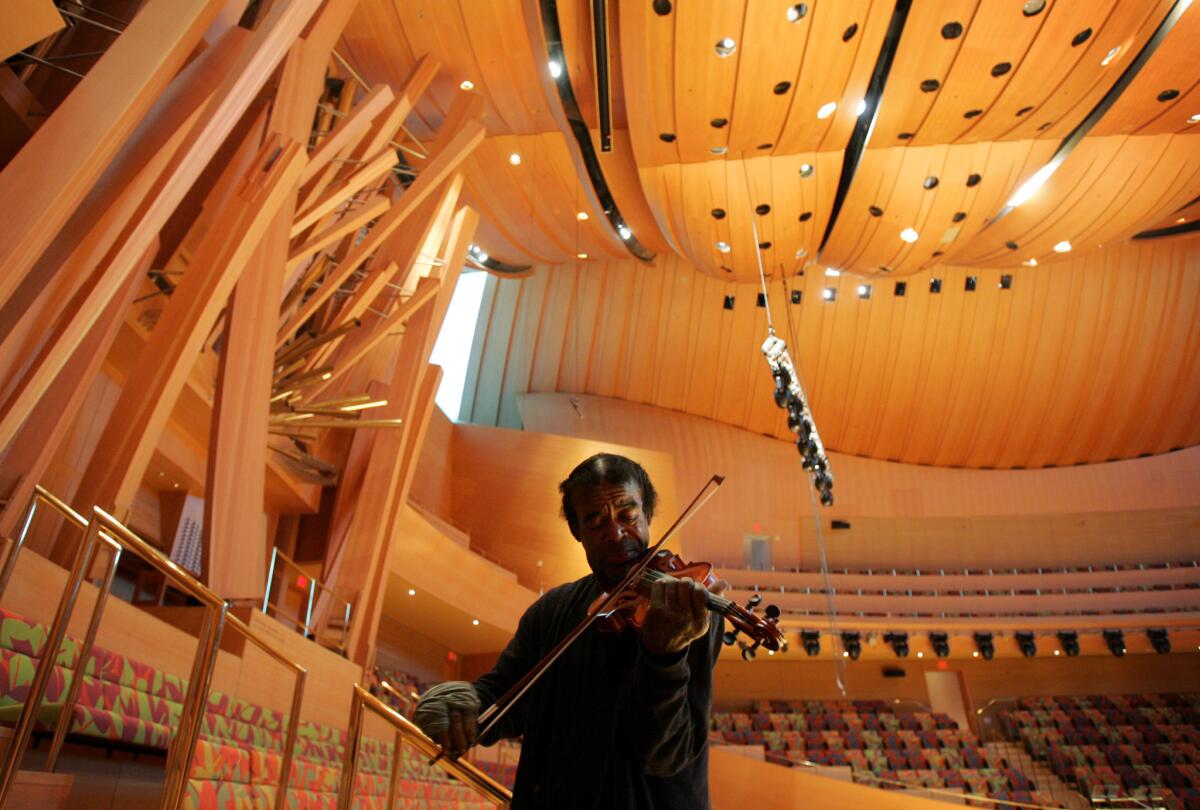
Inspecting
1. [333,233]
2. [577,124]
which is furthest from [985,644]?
[333,233]

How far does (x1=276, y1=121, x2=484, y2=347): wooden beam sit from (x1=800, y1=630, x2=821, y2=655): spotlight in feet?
40.6

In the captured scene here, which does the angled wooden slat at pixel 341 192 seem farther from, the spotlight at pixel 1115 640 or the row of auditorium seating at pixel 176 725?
the spotlight at pixel 1115 640

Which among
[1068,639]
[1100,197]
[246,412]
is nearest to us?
[246,412]

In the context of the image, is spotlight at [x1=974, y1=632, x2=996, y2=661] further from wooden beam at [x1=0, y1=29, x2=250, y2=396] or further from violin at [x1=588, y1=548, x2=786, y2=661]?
violin at [x1=588, y1=548, x2=786, y2=661]

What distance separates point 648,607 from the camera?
1471 mm

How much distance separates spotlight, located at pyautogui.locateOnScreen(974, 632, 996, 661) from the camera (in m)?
17.8

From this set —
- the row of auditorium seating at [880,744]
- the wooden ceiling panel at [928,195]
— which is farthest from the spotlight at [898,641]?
the wooden ceiling panel at [928,195]

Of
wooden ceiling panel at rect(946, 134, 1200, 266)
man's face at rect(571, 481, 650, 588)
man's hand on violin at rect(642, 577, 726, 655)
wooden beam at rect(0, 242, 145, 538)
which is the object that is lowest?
man's hand on violin at rect(642, 577, 726, 655)

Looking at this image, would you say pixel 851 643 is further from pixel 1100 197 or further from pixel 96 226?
pixel 96 226

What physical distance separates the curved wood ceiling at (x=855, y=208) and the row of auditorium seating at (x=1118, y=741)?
6.23m

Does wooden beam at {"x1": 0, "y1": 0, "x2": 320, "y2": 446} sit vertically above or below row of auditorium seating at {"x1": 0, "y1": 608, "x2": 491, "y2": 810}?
above

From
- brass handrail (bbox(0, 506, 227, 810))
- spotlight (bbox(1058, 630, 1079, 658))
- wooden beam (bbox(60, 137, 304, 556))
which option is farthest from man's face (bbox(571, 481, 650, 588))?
spotlight (bbox(1058, 630, 1079, 658))

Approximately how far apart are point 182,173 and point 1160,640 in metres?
19.8

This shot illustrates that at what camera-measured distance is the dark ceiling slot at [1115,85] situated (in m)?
9.03
